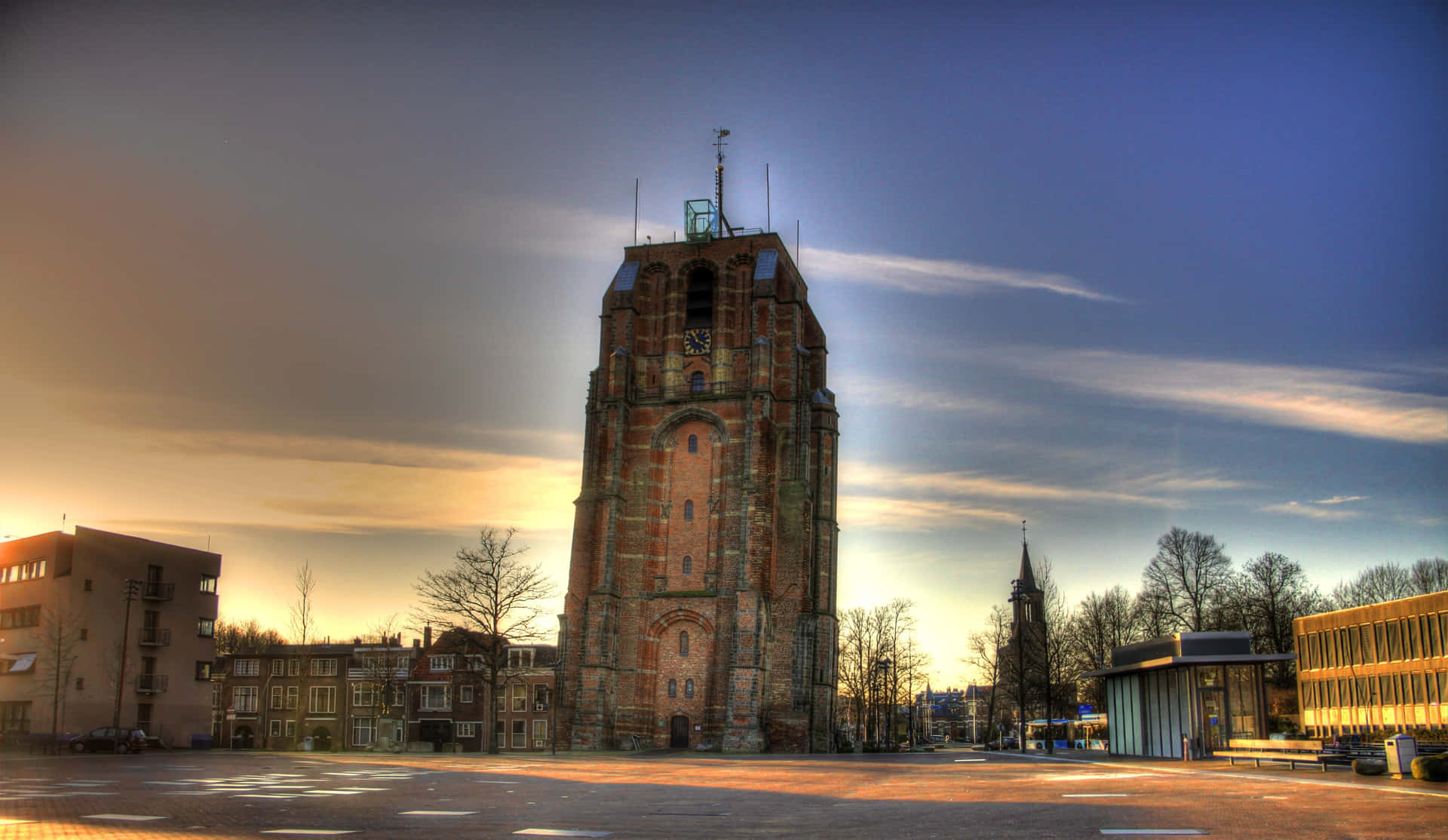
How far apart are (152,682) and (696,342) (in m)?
38.1

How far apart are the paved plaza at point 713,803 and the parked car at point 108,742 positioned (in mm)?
19048

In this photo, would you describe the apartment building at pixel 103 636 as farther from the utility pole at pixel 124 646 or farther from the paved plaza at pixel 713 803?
the paved plaza at pixel 713 803

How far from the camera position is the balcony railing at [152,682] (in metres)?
65.0

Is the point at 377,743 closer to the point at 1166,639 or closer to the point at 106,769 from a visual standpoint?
the point at 106,769

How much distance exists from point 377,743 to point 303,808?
44.3m

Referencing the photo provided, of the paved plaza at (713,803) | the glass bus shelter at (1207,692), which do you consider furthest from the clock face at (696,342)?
the paved plaza at (713,803)

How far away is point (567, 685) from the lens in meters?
57.9

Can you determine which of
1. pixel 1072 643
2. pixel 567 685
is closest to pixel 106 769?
pixel 567 685

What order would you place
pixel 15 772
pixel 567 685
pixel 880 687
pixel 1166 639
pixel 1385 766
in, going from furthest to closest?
1. pixel 880 687
2. pixel 567 685
3. pixel 1166 639
4. pixel 15 772
5. pixel 1385 766

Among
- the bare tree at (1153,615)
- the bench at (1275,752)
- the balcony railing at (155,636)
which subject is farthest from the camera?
the bare tree at (1153,615)

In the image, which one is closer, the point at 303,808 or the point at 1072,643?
the point at 303,808

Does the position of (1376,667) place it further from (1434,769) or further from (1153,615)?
(1434,769)

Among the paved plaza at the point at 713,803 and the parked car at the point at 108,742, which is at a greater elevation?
the paved plaza at the point at 713,803

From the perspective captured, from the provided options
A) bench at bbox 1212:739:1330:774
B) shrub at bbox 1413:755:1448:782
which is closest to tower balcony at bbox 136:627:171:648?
bench at bbox 1212:739:1330:774
